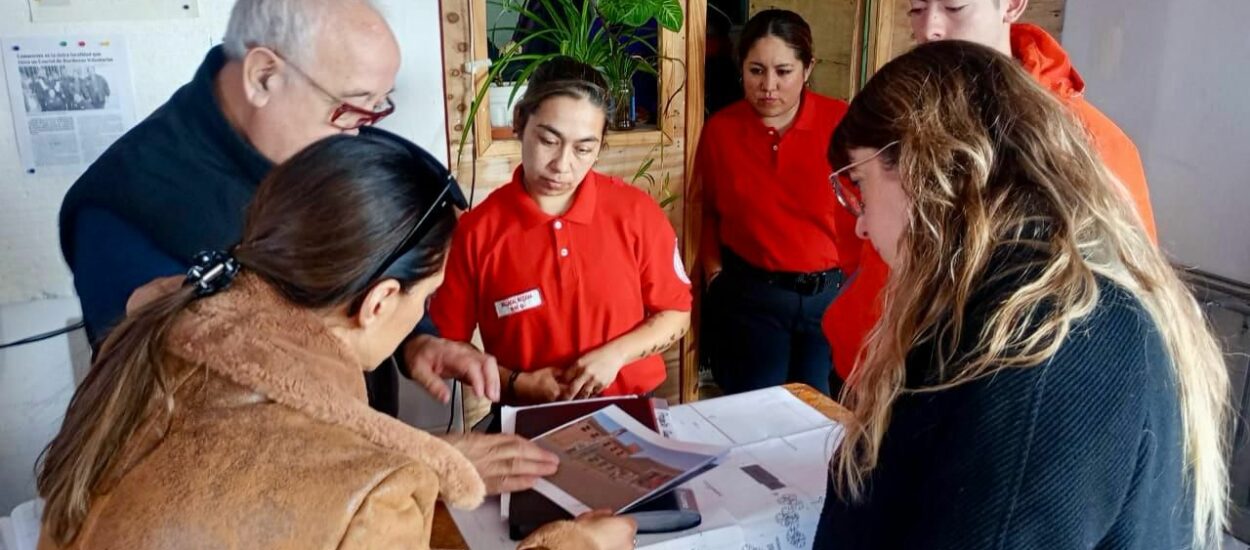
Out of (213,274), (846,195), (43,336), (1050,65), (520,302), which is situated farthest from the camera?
(43,336)

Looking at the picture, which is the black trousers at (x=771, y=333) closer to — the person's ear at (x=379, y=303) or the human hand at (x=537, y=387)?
the human hand at (x=537, y=387)

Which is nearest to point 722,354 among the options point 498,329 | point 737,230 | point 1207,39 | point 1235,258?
point 737,230

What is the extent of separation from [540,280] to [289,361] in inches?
40.0

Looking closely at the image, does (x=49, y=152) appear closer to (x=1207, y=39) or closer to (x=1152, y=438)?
(x=1152, y=438)

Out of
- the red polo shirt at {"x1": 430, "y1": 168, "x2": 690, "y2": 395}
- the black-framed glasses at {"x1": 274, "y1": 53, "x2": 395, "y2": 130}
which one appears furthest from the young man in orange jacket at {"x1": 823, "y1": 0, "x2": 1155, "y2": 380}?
the black-framed glasses at {"x1": 274, "y1": 53, "x2": 395, "y2": 130}

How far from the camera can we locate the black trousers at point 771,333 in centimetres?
256

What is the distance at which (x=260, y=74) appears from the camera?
1.47m

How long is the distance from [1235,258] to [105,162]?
292cm

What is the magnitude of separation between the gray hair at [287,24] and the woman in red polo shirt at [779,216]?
4.63 feet

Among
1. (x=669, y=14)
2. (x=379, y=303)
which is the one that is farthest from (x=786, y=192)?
(x=379, y=303)

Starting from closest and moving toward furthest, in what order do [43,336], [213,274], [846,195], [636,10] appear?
1. [213,274]
2. [846,195]
3. [43,336]
4. [636,10]

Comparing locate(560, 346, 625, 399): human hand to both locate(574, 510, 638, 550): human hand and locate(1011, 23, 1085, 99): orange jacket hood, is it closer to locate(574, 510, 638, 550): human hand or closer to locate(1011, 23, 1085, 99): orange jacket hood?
locate(574, 510, 638, 550): human hand

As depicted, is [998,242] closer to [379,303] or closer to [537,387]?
[379,303]

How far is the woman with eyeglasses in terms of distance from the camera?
81 centimetres
